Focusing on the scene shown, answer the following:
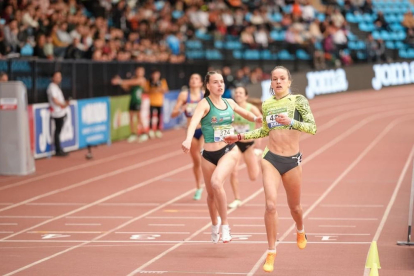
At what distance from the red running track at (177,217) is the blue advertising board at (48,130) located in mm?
436

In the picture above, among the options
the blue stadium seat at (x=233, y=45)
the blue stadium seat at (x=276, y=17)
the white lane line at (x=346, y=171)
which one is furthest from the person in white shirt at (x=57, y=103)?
the blue stadium seat at (x=276, y=17)

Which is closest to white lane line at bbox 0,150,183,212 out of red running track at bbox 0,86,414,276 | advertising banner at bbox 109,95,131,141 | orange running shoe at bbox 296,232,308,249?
red running track at bbox 0,86,414,276

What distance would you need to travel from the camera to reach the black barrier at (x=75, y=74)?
21203mm

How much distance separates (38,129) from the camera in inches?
856

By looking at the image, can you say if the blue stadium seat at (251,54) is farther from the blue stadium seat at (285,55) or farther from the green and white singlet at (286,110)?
the green and white singlet at (286,110)

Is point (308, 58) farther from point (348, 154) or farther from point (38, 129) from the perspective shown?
point (38, 129)

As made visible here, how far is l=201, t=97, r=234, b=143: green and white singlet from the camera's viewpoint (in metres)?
11.4

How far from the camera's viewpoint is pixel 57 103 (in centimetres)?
2202

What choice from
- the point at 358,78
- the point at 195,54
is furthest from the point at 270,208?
the point at 358,78

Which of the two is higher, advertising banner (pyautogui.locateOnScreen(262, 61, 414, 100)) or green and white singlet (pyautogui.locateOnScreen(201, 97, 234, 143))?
green and white singlet (pyautogui.locateOnScreen(201, 97, 234, 143))

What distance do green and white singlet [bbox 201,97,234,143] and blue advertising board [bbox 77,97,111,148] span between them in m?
13.0

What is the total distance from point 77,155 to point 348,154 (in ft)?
22.7

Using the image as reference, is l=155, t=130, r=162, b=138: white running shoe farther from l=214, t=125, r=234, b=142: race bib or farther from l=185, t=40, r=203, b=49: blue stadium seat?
l=214, t=125, r=234, b=142: race bib

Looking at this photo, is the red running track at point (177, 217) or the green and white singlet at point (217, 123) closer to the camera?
the red running track at point (177, 217)
